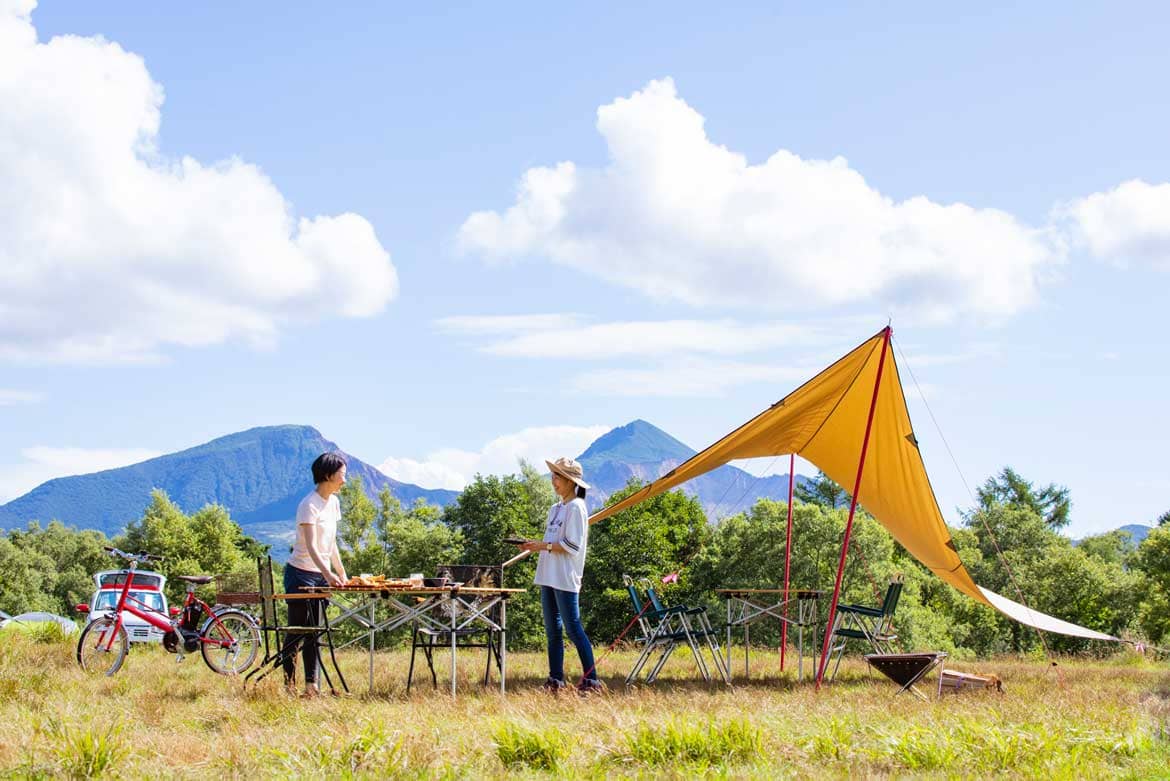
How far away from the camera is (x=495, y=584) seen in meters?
7.02

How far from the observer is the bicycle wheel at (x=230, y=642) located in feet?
25.6

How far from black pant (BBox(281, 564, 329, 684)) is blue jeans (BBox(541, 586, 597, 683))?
1.31m

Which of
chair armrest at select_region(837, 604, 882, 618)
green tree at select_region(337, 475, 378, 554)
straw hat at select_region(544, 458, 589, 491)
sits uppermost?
green tree at select_region(337, 475, 378, 554)

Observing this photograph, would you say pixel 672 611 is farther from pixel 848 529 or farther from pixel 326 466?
pixel 326 466

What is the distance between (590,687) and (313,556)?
1823 millimetres

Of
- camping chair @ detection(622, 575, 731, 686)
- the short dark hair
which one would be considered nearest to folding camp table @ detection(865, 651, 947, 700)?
camping chair @ detection(622, 575, 731, 686)

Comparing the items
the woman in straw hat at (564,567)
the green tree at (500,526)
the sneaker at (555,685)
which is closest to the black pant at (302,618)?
the woman in straw hat at (564,567)

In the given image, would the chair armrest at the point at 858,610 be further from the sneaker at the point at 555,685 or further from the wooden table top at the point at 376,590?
the wooden table top at the point at 376,590

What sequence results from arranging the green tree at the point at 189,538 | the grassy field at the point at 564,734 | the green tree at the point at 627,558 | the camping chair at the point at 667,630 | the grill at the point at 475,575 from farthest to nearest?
1. the green tree at the point at 189,538
2. the green tree at the point at 627,558
3. the camping chair at the point at 667,630
4. the grill at the point at 475,575
5. the grassy field at the point at 564,734

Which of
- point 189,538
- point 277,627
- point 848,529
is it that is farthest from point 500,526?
point 277,627

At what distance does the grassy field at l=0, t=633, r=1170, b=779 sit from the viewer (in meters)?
3.96

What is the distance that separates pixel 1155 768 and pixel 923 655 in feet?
8.31

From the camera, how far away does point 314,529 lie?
19.0 ft

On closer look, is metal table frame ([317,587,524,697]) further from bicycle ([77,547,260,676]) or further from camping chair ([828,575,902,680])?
camping chair ([828,575,902,680])
